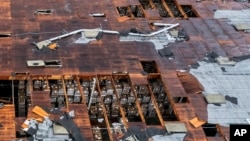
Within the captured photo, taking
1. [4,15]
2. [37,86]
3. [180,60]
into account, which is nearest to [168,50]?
[180,60]

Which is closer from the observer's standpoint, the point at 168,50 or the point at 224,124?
the point at 224,124

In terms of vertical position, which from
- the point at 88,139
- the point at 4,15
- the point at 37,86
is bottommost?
the point at 88,139

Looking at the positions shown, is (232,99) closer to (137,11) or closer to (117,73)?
(117,73)

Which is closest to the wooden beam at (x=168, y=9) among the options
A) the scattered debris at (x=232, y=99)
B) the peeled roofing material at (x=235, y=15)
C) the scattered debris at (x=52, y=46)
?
the peeled roofing material at (x=235, y=15)

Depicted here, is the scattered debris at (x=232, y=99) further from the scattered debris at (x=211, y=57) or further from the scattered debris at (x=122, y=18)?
the scattered debris at (x=122, y=18)

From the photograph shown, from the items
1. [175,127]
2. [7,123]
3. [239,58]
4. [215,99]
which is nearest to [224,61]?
[239,58]

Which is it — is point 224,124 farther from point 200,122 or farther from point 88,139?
point 88,139

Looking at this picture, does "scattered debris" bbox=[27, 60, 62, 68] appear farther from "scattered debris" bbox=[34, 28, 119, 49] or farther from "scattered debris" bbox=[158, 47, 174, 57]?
"scattered debris" bbox=[158, 47, 174, 57]
